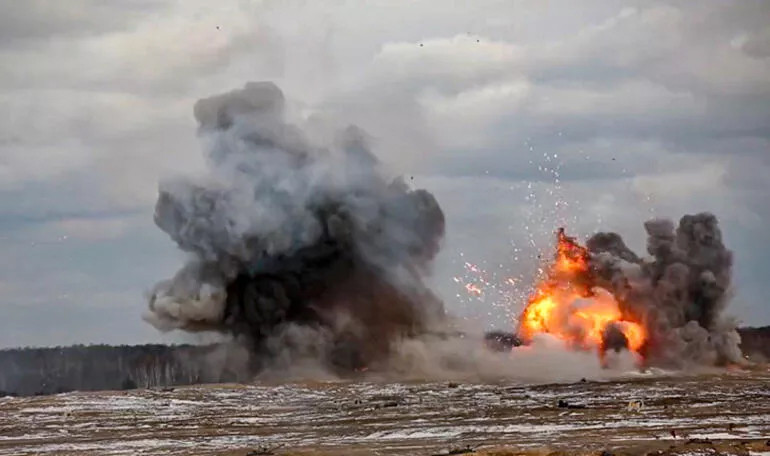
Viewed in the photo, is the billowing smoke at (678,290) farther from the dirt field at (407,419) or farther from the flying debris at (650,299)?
the dirt field at (407,419)

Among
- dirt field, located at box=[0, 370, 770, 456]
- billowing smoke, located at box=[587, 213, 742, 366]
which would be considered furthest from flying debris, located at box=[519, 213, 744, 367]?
dirt field, located at box=[0, 370, 770, 456]

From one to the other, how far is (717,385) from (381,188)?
201 ft

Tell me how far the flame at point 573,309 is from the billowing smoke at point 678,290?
4.69 ft

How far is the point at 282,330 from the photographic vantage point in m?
172

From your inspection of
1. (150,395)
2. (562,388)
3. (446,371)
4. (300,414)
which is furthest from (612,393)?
(150,395)

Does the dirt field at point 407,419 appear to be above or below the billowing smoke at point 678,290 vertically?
below

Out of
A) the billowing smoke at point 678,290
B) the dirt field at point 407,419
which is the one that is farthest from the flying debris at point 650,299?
the dirt field at point 407,419

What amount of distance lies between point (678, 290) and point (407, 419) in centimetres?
7822

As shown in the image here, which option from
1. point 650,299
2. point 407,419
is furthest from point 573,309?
point 407,419

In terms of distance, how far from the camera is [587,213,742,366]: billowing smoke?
170m

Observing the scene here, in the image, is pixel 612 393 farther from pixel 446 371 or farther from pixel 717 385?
pixel 446 371

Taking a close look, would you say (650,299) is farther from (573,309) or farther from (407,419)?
(407,419)

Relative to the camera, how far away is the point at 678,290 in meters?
172

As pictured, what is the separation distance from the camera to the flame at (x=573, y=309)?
17050 cm
